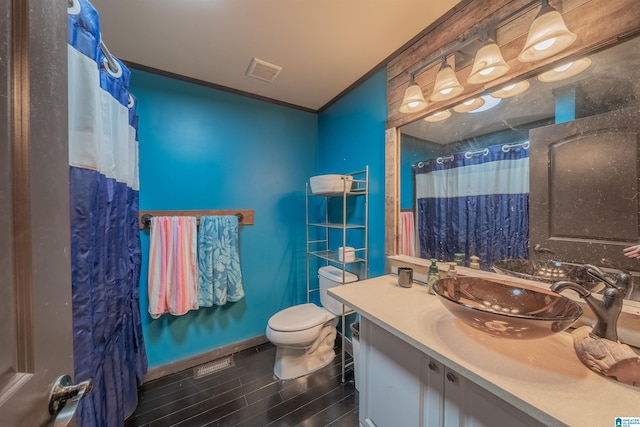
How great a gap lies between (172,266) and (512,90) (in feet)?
7.48

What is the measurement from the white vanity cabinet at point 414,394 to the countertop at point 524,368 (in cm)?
9

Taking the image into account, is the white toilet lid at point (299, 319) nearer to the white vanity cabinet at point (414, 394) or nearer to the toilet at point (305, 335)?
the toilet at point (305, 335)

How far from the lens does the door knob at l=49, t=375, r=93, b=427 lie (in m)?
0.46

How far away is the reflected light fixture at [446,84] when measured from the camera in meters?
1.17

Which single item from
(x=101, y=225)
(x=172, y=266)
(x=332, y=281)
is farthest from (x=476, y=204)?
(x=172, y=266)

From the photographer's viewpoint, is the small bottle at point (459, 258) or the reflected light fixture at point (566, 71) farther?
the small bottle at point (459, 258)

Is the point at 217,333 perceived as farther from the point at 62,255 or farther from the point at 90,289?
the point at 62,255

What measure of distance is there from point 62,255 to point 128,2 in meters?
1.39

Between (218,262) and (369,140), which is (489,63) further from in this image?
(218,262)

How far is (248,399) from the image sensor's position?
60.2 inches

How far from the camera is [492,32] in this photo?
3.51 feet

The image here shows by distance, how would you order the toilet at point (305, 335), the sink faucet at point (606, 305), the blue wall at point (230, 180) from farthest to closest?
the blue wall at point (230, 180), the toilet at point (305, 335), the sink faucet at point (606, 305)

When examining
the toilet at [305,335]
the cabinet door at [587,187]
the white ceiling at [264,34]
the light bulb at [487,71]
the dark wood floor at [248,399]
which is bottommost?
the dark wood floor at [248,399]

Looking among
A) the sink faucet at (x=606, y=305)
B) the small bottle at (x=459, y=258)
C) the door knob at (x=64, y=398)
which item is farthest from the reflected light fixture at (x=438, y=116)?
the door knob at (x=64, y=398)
